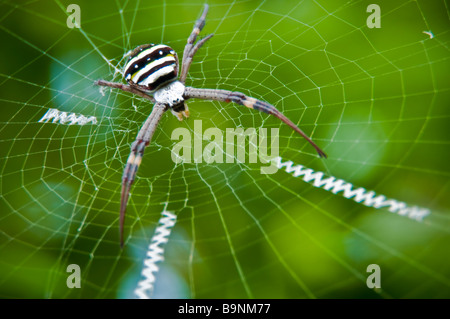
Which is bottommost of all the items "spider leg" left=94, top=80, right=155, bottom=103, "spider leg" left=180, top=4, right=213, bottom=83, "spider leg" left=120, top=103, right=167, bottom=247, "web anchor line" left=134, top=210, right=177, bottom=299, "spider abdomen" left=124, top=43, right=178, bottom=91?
"web anchor line" left=134, top=210, right=177, bottom=299

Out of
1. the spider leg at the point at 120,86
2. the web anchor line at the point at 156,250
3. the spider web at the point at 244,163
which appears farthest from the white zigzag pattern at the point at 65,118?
the web anchor line at the point at 156,250

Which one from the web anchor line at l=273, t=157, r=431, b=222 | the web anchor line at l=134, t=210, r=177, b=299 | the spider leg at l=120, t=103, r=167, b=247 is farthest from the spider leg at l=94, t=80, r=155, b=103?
the web anchor line at l=273, t=157, r=431, b=222

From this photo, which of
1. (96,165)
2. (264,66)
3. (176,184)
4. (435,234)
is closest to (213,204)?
(176,184)

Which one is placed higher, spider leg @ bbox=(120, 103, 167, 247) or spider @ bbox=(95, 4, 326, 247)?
spider @ bbox=(95, 4, 326, 247)

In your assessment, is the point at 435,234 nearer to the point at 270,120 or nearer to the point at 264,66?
the point at 270,120

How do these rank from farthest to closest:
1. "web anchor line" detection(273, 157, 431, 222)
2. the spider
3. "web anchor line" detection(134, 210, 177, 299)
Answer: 1. the spider
2. "web anchor line" detection(134, 210, 177, 299)
3. "web anchor line" detection(273, 157, 431, 222)

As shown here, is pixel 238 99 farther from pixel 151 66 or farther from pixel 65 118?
pixel 65 118

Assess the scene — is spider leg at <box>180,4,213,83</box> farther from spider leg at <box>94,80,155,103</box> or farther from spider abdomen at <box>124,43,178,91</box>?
spider leg at <box>94,80,155,103</box>
